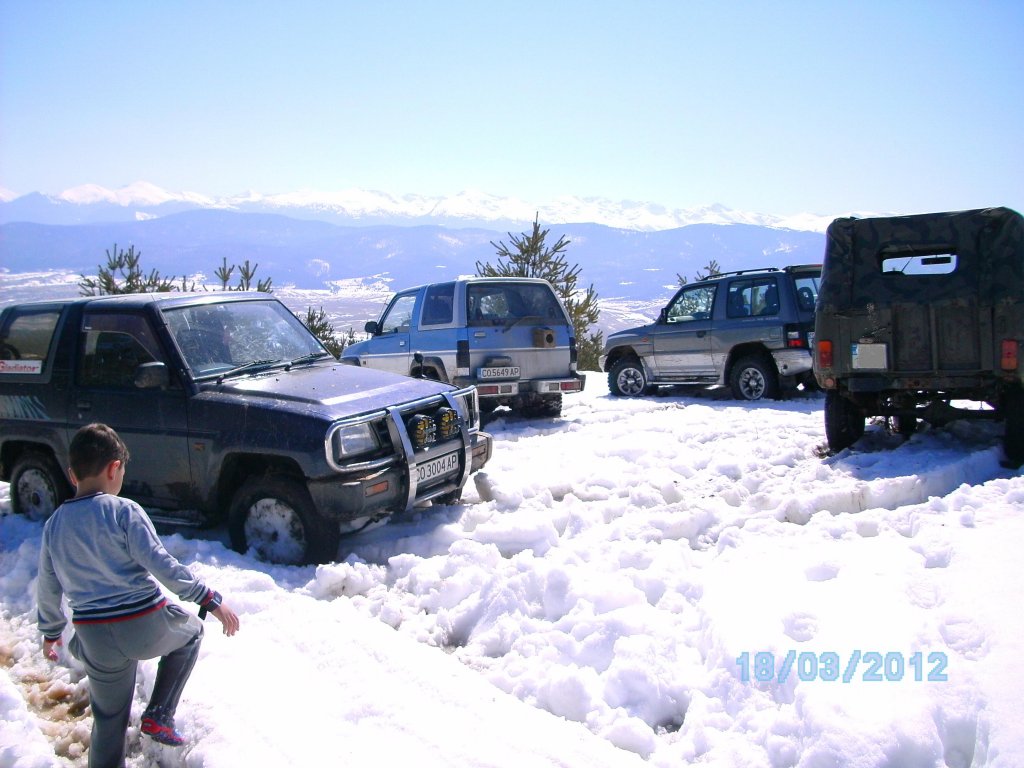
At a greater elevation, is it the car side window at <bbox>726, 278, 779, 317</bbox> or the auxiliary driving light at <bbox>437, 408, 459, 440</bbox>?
the car side window at <bbox>726, 278, 779, 317</bbox>

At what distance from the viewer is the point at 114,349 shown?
5539 millimetres

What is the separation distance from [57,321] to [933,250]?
296 inches

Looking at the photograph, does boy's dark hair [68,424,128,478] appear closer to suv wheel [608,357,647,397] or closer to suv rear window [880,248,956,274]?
suv rear window [880,248,956,274]

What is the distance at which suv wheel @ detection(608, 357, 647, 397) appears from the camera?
1255 cm

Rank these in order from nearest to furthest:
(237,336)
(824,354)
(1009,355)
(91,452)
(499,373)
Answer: (91,452) < (237,336) < (1009,355) < (824,354) < (499,373)

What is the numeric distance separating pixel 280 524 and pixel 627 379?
862 centimetres

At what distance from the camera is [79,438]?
2680 millimetres

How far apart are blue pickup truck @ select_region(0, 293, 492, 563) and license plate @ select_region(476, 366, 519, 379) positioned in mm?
3391

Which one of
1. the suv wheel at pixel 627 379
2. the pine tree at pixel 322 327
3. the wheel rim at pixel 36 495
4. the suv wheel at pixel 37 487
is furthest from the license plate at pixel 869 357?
the pine tree at pixel 322 327

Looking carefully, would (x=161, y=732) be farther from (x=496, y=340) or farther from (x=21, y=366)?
(x=496, y=340)

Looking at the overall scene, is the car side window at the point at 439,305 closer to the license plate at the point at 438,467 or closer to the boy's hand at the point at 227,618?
the license plate at the point at 438,467

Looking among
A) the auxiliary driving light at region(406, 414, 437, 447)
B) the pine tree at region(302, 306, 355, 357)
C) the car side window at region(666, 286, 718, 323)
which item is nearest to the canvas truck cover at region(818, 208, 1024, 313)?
the auxiliary driving light at region(406, 414, 437, 447)

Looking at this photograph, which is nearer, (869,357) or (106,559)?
(106,559)

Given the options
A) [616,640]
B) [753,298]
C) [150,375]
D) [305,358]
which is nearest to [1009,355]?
[616,640]
